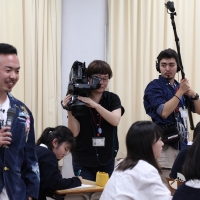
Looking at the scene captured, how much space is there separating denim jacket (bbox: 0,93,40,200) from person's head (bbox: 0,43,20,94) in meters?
0.12

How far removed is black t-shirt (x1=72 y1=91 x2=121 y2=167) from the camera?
3225 millimetres

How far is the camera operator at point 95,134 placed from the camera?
3.22 m

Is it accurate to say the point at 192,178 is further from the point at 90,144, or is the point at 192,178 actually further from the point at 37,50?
the point at 37,50

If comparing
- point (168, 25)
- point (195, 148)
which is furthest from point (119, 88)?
point (195, 148)

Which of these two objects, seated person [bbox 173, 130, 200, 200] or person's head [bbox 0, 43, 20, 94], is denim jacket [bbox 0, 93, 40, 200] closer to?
person's head [bbox 0, 43, 20, 94]

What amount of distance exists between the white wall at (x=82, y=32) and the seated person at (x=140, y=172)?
98.4 inches

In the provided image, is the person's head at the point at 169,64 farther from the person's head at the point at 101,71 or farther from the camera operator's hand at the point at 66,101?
the camera operator's hand at the point at 66,101

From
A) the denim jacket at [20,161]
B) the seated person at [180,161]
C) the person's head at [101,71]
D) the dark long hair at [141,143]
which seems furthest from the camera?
the person's head at [101,71]

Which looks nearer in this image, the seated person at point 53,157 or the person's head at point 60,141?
the seated person at point 53,157

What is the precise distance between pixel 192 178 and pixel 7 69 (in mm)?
1063

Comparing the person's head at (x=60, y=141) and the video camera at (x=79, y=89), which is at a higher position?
the video camera at (x=79, y=89)

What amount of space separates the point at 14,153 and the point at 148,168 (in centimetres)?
69

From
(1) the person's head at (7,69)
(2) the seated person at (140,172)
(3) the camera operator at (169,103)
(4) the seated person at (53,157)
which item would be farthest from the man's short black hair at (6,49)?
(3) the camera operator at (169,103)

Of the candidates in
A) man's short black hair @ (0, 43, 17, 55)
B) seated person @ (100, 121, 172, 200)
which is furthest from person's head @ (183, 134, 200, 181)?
man's short black hair @ (0, 43, 17, 55)
